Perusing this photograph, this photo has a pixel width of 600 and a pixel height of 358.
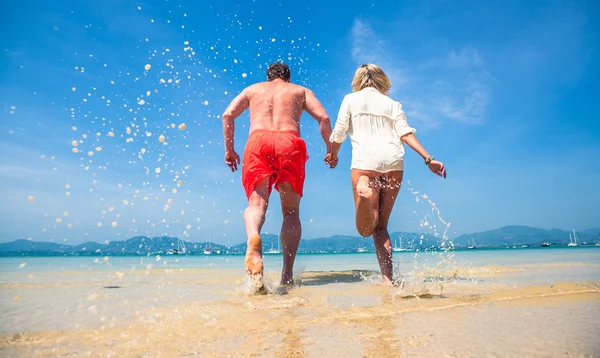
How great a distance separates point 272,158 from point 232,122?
783 mm

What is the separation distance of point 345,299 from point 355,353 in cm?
144

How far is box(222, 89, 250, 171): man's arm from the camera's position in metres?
4.05

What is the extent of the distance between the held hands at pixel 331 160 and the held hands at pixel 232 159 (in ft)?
3.35

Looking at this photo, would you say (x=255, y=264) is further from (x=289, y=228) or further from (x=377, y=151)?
(x=377, y=151)

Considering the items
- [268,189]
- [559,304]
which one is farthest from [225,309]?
[559,304]

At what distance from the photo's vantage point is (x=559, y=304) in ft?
7.57

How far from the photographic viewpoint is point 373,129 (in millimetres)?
3658

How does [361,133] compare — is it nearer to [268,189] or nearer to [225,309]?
[268,189]

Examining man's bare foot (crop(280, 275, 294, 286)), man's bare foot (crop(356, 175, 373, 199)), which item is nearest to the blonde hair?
man's bare foot (crop(356, 175, 373, 199))

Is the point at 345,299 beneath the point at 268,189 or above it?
beneath

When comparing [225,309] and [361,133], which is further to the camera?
[361,133]

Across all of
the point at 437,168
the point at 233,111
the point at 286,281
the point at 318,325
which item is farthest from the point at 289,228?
the point at 318,325

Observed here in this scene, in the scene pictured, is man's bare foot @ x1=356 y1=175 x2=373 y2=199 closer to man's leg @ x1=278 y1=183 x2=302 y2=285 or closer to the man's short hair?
man's leg @ x1=278 y1=183 x2=302 y2=285

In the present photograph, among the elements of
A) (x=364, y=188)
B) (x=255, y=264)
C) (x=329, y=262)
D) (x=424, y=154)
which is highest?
(x=424, y=154)
